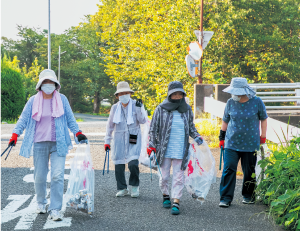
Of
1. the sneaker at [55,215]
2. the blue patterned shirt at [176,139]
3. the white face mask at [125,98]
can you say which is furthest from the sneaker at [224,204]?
the sneaker at [55,215]

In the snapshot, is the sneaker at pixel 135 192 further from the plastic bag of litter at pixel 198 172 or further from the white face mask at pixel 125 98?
the white face mask at pixel 125 98

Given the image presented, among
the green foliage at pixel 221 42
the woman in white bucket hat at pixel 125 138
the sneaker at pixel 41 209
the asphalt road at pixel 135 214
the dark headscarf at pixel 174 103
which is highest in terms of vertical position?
the green foliage at pixel 221 42

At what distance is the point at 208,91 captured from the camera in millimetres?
13938

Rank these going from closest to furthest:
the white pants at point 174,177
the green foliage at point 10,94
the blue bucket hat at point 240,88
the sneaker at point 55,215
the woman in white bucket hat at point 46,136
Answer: the sneaker at point 55,215, the woman in white bucket hat at point 46,136, the white pants at point 174,177, the blue bucket hat at point 240,88, the green foliage at point 10,94

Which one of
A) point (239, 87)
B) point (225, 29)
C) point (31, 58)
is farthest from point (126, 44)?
point (31, 58)

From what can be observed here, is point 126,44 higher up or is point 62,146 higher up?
point 126,44

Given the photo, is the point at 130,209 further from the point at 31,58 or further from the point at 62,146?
the point at 31,58

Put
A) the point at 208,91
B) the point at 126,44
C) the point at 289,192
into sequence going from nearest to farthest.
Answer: the point at 289,192 → the point at 208,91 → the point at 126,44

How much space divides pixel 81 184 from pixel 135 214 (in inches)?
29.6

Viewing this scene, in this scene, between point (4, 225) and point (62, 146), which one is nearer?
point (4, 225)

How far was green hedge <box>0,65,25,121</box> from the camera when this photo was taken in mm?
21328

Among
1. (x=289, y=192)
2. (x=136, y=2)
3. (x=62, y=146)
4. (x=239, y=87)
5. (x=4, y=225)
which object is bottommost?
(x=4, y=225)

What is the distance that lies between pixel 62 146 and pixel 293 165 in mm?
2648

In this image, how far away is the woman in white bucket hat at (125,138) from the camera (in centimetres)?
549
